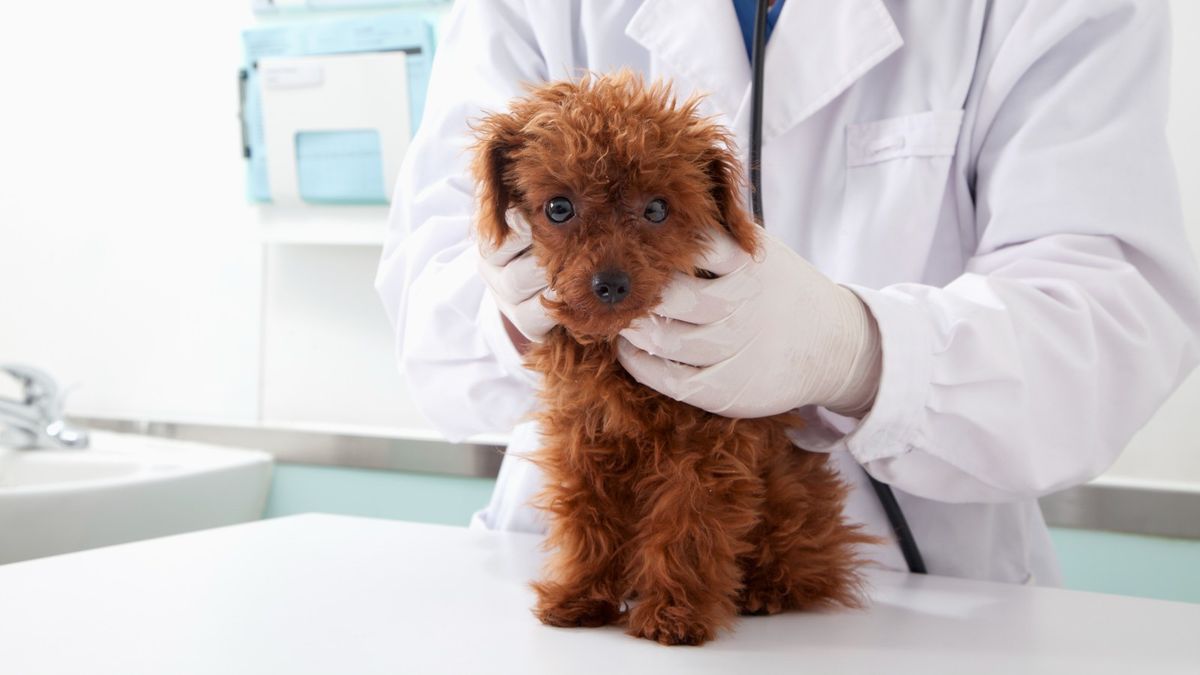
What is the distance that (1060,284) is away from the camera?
0.95 m

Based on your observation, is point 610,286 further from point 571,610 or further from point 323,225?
point 323,225

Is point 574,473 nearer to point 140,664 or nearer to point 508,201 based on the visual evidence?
point 508,201

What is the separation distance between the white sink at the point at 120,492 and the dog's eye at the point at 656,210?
1.31m

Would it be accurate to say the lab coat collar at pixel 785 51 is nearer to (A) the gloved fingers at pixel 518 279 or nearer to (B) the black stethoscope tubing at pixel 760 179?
(B) the black stethoscope tubing at pixel 760 179

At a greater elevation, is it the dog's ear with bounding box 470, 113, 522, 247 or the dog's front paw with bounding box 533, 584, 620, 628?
the dog's ear with bounding box 470, 113, 522, 247

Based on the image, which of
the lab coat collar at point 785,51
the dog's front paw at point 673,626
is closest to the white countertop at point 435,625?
the dog's front paw at point 673,626

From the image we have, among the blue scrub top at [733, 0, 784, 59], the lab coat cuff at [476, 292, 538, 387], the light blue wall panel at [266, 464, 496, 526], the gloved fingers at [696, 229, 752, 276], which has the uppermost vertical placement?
the blue scrub top at [733, 0, 784, 59]

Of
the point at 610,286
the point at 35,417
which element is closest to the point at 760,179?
the point at 610,286

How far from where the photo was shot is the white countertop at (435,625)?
67 centimetres

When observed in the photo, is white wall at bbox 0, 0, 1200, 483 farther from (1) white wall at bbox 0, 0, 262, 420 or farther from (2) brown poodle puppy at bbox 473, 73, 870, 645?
(2) brown poodle puppy at bbox 473, 73, 870, 645

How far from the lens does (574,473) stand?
0.78 m

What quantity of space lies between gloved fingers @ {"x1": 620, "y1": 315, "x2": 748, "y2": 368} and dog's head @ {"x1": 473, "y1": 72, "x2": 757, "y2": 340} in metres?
0.05

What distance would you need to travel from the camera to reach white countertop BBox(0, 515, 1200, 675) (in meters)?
0.67

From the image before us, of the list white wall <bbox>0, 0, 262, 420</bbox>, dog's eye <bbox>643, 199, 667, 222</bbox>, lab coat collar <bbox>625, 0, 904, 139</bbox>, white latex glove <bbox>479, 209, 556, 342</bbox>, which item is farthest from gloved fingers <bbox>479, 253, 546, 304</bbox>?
white wall <bbox>0, 0, 262, 420</bbox>
